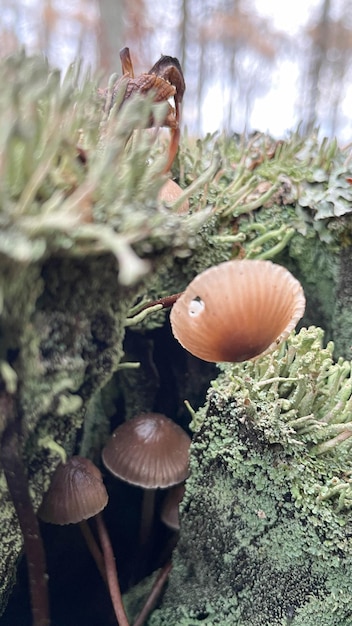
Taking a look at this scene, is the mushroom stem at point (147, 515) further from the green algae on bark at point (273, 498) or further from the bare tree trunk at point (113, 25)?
the bare tree trunk at point (113, 25)

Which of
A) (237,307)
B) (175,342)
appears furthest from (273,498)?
(175,342)

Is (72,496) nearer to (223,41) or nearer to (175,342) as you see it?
(175,342)

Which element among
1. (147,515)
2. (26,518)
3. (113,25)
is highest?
(113,25)

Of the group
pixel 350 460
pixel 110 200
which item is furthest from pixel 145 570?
pixel 110 200

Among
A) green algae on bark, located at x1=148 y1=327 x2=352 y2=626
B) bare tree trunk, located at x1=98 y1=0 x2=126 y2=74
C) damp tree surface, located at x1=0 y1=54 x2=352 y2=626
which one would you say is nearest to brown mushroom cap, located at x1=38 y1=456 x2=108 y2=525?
damp tree surface, located at x1=0 y1=54 x2=352 y2=626

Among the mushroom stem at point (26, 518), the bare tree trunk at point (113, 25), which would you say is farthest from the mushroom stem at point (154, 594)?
the bare tree trunk at point (113, 25)

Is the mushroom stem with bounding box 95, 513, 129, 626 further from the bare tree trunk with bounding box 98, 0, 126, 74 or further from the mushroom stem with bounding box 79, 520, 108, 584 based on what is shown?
the bare tree trunk with bounding box 98, 0, 126, 74
